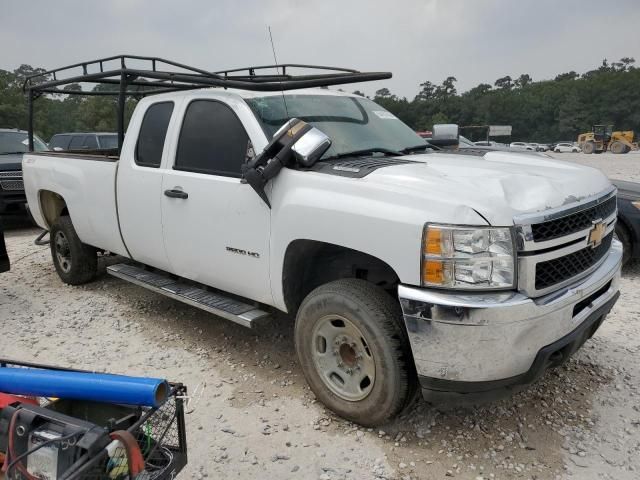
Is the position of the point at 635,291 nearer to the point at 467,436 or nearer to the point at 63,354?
the point at 467,436

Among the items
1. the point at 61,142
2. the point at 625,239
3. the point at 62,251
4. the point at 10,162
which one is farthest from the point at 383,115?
the point at 61,142

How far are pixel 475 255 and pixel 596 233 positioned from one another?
3.33ft

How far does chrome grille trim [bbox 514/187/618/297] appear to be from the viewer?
249 centimetres

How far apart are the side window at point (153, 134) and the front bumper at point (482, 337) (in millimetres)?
2571

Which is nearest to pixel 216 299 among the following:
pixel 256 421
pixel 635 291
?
pixel 256 421

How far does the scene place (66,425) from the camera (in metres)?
1.80

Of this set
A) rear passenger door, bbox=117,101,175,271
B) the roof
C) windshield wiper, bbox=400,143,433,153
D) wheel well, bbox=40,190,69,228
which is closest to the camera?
the roof

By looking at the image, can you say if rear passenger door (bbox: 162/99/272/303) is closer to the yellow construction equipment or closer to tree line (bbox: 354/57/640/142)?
the yellow construction equipment

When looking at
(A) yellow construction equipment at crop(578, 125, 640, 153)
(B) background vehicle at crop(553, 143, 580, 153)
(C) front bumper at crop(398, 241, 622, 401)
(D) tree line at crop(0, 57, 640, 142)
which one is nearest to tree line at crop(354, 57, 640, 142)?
(D) tree line at crop(0, 57, 640, 142)

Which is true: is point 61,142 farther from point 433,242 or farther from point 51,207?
point 433,242

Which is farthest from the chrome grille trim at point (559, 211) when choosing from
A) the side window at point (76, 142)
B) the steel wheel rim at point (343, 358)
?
the side window at point (76, 142)

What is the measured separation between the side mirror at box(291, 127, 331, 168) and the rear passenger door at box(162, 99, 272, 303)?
0.44 meters

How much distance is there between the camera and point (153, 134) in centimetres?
435

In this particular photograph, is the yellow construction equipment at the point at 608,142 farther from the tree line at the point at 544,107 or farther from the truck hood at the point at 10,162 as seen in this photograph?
the truck hood at the point at 10,162
